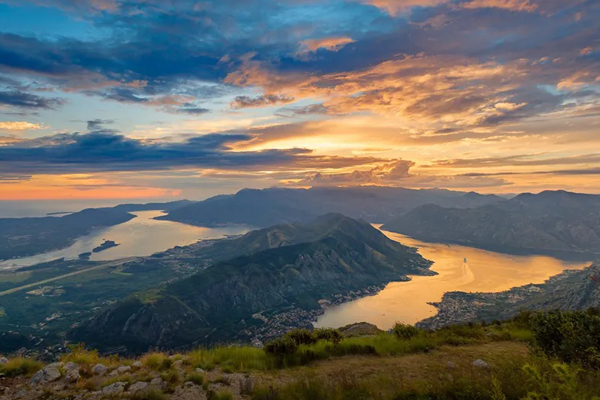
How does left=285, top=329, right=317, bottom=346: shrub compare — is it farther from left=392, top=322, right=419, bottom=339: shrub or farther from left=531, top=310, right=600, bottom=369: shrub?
left=531, top=310, right=600, bottom=369: shrub

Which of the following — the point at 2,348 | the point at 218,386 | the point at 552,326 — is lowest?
the point at 2,348

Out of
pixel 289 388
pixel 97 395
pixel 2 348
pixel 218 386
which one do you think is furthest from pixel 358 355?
pixel 2 348

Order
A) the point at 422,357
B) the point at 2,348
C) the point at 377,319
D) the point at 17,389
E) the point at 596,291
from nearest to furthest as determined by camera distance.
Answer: the point at 17,389, the point at 422,357, the point at 596,291, the point at 2,348, the point at 377,319

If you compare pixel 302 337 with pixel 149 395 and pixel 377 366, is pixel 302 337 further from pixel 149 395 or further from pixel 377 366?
pixel 149 395

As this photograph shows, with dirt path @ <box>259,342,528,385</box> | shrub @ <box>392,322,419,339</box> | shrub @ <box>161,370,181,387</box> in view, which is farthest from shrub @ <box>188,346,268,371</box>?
shrub @ <box>392,322,419,339</box>

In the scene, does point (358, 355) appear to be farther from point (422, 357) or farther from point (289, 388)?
point (289, 388)

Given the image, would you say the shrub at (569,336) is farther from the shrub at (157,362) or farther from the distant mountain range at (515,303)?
the distant mountain range at (515,303)
